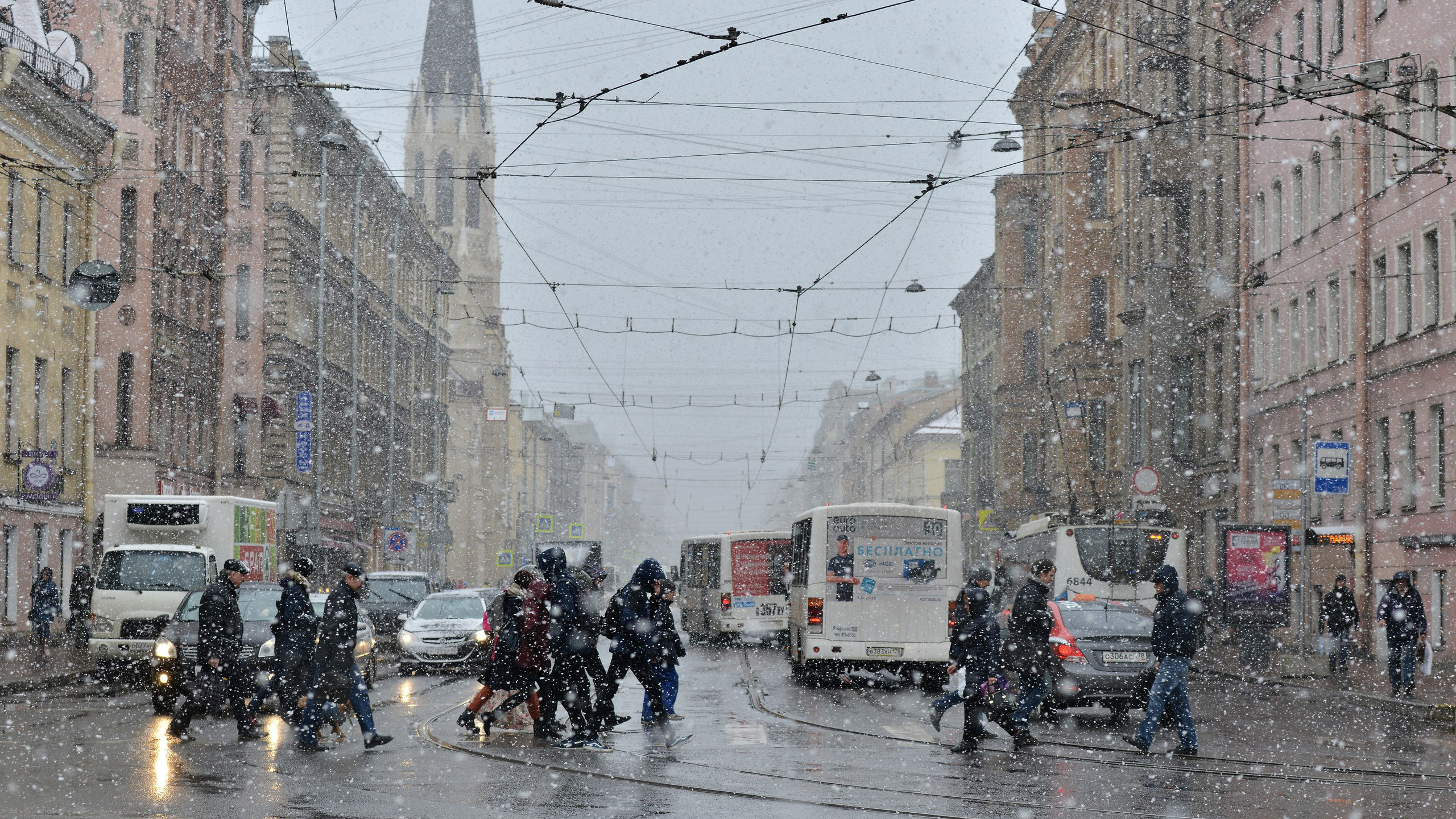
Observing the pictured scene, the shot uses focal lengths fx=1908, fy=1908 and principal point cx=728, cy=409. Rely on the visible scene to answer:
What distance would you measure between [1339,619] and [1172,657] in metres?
14.8

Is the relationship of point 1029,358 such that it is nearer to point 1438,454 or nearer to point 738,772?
point 1438,454

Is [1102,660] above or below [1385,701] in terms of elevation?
above

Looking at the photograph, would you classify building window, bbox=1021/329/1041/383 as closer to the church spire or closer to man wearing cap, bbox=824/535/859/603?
the church spire

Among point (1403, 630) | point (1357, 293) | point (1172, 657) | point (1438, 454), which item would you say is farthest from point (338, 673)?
point (1357, 293)

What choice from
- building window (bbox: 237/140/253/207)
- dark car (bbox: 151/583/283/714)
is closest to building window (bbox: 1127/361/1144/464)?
building window (bbox: 237/140/253/207)

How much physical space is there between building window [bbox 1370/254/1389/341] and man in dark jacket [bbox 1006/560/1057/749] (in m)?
24.3

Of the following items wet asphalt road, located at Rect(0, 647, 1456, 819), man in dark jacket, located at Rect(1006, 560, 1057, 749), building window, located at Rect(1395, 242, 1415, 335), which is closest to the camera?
wet asphalt road, located at Rect(0, 647, 1456, 819)

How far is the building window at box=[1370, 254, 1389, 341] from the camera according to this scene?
38.0 m

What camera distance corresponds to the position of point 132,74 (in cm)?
4597

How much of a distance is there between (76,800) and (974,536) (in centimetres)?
7143

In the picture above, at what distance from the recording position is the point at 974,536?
3206 inches

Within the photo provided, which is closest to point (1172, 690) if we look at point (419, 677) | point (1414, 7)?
point (419, 677)

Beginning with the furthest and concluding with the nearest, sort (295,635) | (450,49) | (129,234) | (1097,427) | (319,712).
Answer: (450,49), (1097,427), (129,234), (295,635), (319,712)

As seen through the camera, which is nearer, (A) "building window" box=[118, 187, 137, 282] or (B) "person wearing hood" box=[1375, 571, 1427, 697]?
(B) "person wearing hood" box=[1375, 571, 1427, 697]
